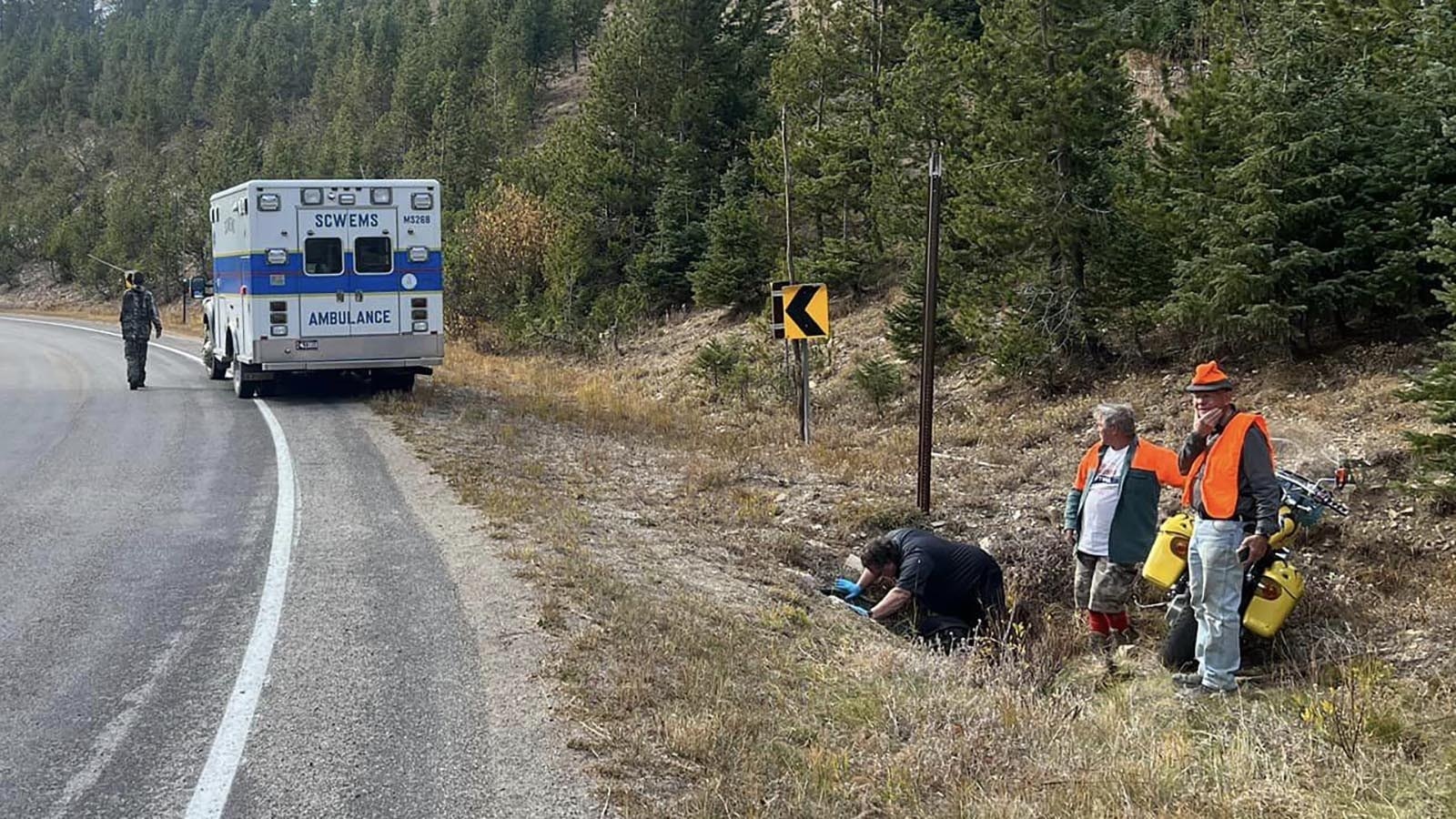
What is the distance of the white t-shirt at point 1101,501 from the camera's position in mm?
8367

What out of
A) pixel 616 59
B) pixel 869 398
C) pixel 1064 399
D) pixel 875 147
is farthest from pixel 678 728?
pixel 616 59

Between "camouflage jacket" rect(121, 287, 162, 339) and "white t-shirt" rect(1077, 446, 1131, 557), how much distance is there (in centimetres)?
1537

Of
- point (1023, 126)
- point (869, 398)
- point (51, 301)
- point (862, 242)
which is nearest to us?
point (1023, 126)

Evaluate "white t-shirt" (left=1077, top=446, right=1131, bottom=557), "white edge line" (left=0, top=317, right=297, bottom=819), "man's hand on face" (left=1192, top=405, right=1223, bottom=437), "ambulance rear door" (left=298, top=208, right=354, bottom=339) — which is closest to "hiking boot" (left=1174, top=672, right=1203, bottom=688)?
"white t-shirt" (left=1077, top=446, right=1131, bottom=557)

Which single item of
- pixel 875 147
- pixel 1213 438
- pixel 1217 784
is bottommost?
pixel 1217 784

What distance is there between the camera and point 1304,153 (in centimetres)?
1292

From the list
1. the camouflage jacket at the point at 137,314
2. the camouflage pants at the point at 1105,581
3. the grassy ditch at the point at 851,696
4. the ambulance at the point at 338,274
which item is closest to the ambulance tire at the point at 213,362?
the camouflage jacket at the point at 137,314

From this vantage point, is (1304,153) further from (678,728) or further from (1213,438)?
(678,728)

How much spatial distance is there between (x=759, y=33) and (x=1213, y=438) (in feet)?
93.9

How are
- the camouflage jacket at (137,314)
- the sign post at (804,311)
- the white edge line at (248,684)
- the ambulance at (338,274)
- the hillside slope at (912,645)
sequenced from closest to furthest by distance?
the white edge line at (248,684), the hillside slope at (912,645), the sign post at (804,311), the ambulance at (338,274), the camouflage jacket at (137,314)

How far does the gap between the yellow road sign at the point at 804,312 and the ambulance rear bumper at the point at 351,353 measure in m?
5.72

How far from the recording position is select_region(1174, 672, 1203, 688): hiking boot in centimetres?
755

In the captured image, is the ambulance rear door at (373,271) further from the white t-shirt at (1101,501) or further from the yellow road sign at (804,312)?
the white t-shirt at (1101,501)

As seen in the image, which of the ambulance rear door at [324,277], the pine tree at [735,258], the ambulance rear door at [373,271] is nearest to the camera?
the ambulance rear door at [324,277]
